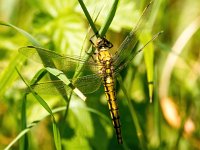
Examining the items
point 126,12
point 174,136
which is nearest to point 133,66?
point 126,12

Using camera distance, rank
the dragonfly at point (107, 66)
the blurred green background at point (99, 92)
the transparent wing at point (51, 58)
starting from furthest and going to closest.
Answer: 1. the blurred green background at point (99, 92)
2. the dragonfly at point (107, 66)
3. the transparent wing at point (51, 58)

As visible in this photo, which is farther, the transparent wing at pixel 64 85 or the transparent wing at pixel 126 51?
the transparent wing at pixel 126 51

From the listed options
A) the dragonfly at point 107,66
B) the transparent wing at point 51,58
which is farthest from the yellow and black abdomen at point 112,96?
the transparent wing at point 51,58

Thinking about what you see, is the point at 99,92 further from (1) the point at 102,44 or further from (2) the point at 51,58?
(2) the point at 51,58

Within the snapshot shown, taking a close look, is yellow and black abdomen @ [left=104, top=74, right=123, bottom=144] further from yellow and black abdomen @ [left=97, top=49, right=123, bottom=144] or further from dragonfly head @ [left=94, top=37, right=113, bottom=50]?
dragonfly head @ [left=94, top=37, right=113, bottom=50]

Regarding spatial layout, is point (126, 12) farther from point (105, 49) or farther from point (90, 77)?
point (90, 77)

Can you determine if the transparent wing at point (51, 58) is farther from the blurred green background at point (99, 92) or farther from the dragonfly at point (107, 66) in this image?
the blurred green background at point (99, 92)

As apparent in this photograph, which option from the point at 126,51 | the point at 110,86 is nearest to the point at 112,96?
the point at 110,86

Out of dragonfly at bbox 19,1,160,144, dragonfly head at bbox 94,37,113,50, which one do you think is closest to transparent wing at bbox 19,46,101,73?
dragonfly at bbox 19,1,160,144
